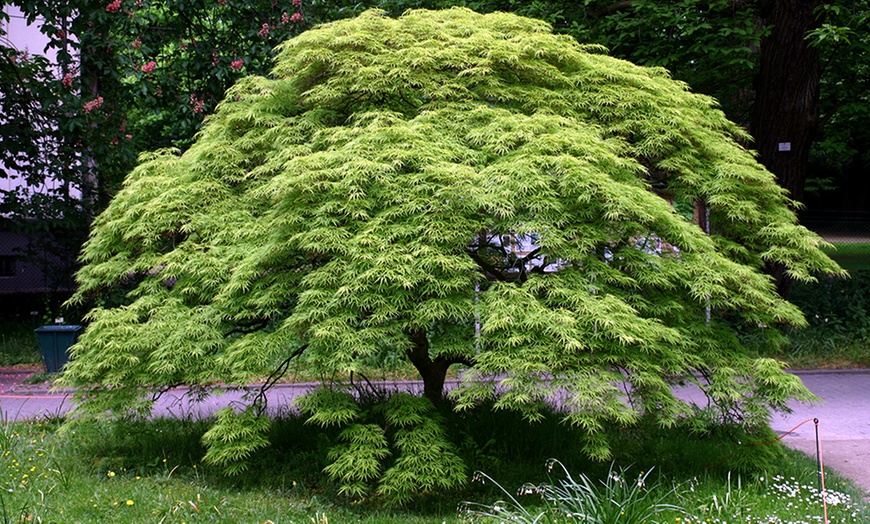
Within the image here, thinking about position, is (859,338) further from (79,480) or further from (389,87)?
(79,480)

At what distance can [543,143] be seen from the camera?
4574 millimetres

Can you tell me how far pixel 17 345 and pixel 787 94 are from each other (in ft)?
39.3

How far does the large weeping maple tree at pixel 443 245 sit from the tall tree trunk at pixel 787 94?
428cm

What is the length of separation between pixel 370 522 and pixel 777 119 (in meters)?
8.13

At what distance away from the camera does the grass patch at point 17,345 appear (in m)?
10.1

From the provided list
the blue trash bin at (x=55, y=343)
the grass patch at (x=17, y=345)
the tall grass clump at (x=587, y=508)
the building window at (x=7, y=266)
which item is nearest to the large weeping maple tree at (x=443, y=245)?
the tall grass clump at (x=587, y=508)

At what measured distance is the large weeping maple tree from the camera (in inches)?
164

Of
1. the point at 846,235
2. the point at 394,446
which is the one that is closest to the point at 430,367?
the point at 394,446

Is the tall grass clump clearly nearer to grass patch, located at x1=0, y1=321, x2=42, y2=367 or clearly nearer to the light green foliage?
the light green foliage

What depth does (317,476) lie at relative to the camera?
520cm

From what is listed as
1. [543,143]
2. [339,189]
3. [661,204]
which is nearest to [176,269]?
[339,189]

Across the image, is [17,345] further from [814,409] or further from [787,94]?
[787,94]

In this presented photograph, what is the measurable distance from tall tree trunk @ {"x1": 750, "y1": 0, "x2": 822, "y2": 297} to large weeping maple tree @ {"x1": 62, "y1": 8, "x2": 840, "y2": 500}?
4279 mm

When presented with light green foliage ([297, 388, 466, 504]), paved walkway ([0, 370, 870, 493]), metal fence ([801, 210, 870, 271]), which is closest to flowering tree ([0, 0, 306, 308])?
paved walkway ([0, 370, 870, 493])
